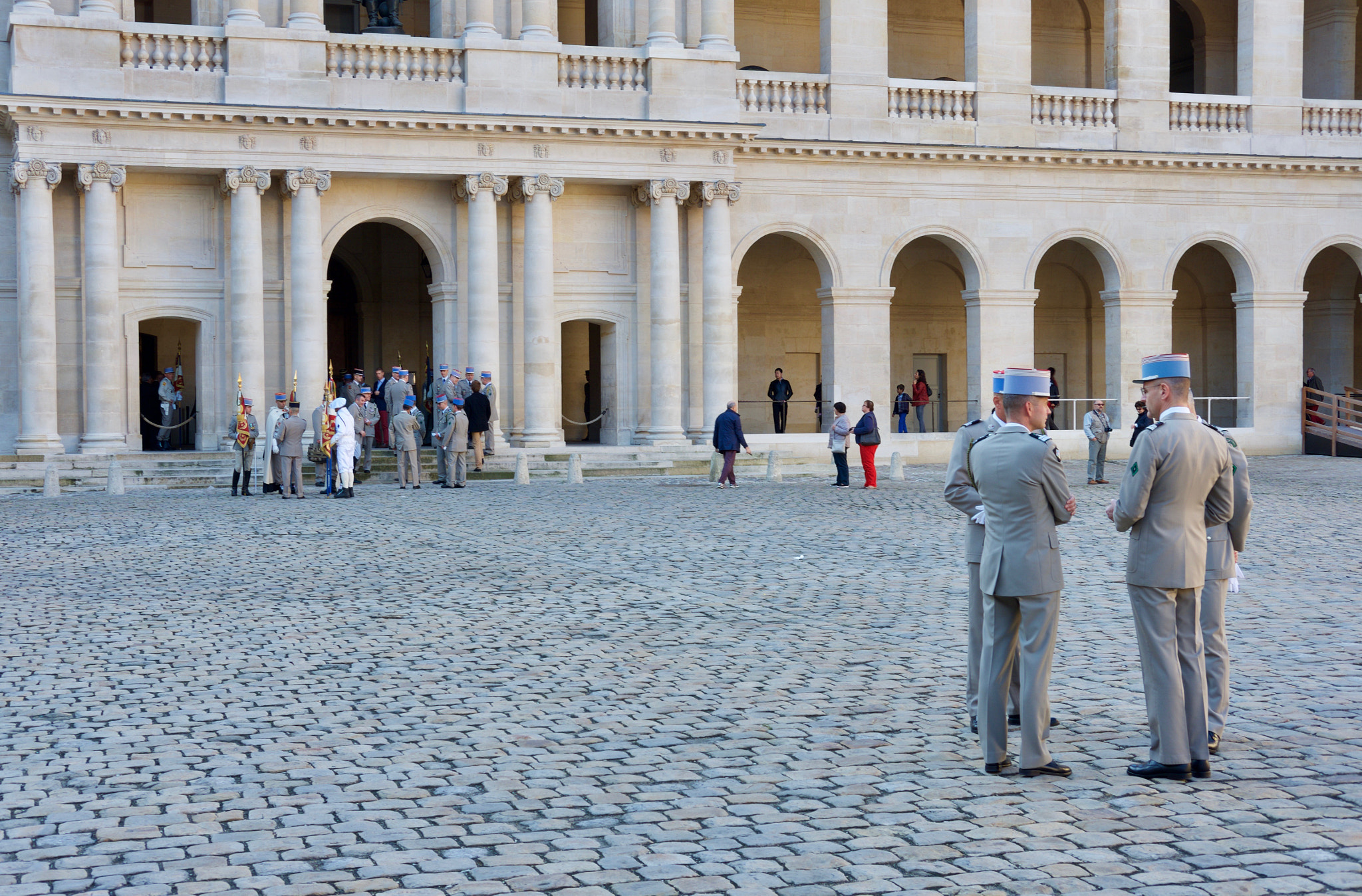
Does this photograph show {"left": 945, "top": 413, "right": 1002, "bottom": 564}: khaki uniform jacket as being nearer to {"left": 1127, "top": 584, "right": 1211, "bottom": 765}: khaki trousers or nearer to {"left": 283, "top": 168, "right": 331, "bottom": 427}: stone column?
{"left": 1127, "top": 584, "right": 1211, "bottom": 765}: khaki trousers

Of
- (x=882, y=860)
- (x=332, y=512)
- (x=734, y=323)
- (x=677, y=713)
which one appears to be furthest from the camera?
(x=734, y=323)

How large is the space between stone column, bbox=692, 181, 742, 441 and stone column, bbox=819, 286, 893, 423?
304 cm

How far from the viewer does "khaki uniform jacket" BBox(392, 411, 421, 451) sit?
26016 mm

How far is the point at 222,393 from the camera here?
3028cm

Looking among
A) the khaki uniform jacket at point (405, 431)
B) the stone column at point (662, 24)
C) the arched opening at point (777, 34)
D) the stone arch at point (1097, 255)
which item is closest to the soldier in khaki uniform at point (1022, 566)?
the khaki uniform jacket at point (405, 431)

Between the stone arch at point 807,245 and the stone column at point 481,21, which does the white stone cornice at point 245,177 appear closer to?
the stone column at point 481,21

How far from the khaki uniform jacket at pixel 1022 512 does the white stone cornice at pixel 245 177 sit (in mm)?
24981

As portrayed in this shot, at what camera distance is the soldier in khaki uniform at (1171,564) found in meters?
6.83

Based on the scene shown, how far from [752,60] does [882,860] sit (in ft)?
113

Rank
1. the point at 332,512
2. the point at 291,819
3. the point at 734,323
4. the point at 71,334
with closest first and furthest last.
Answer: the point at 291,819 < the point at 332,512 < the point at 71,334 < the point at 734,323

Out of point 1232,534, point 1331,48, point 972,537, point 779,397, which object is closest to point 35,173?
point 779,397

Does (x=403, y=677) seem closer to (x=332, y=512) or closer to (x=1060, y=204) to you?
(x=332, y=512)

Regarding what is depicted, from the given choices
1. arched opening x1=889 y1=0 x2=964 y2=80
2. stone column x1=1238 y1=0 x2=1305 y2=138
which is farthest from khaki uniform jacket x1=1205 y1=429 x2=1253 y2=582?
arched opening x1=889 y1=0 x2=964 y2=80

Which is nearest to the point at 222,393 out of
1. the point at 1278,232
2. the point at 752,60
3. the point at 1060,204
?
the point at 752,60
